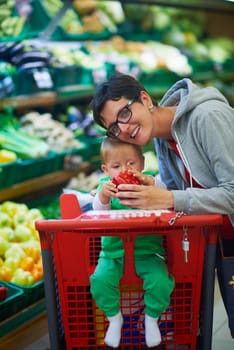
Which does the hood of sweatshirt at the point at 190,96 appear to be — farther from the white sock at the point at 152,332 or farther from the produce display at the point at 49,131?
the produce display at the point at 49,131

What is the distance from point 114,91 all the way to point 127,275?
696 millimetres

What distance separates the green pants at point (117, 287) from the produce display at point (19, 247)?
1.19 m

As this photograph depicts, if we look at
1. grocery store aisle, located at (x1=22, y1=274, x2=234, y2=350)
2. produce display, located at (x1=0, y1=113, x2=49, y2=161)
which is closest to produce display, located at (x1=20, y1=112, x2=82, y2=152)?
produce display, located at (x1=0, y1=113, x2=49, y2=161)

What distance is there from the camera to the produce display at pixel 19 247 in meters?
3.16

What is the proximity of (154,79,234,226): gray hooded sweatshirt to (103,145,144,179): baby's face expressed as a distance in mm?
176

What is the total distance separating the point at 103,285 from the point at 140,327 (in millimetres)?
248

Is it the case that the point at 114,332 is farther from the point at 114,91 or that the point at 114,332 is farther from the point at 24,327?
the point at 24,327

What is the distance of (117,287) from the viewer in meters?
2.05

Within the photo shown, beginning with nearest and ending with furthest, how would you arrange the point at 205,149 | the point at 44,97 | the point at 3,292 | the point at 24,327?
the point at 205,149 → the point at 3,292 → the point at 24,327 → the point at 44,97

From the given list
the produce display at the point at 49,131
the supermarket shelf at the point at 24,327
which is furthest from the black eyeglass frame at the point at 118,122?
the produce display at the point at 49,131

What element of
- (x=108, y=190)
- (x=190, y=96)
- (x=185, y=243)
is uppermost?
(x=190, y=96)

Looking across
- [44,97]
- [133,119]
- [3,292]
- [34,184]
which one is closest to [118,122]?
Result: [133,119]

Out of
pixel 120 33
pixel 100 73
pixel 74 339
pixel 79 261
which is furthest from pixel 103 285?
pixel 120 33

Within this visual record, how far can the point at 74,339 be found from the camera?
2150mm
